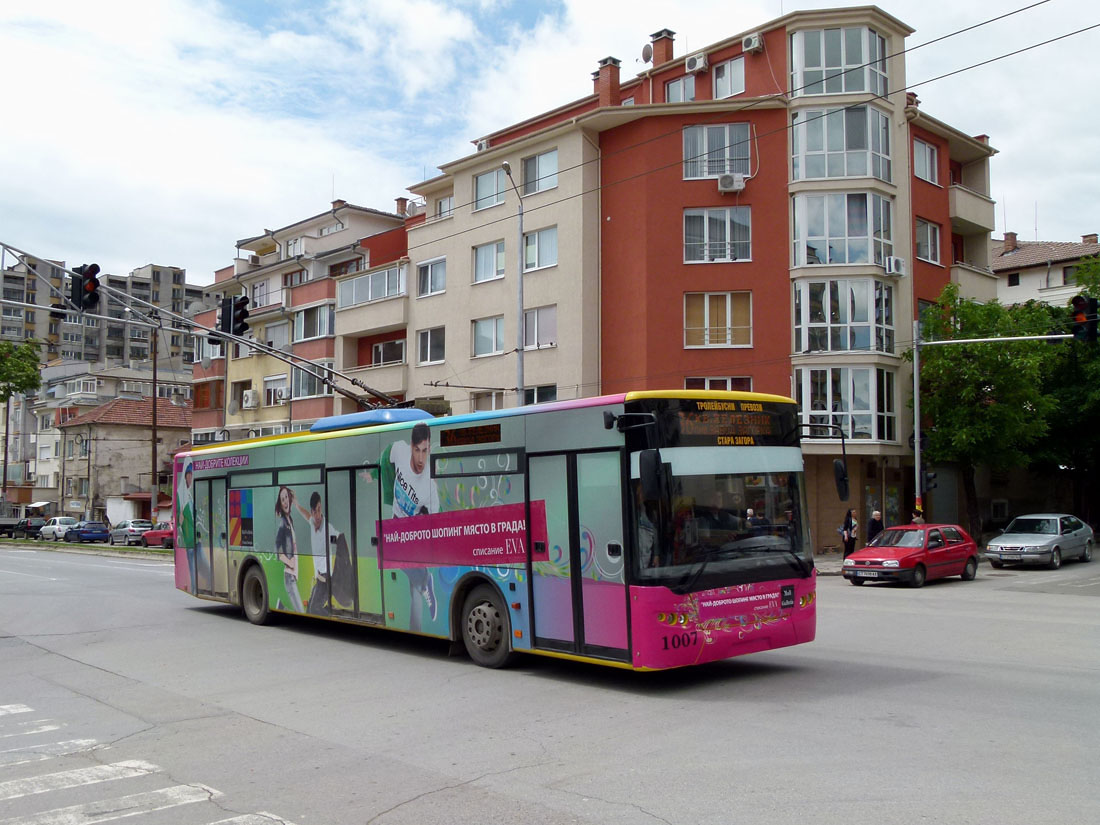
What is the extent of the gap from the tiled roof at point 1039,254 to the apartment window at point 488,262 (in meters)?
40.8

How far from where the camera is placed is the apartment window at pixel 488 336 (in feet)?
127

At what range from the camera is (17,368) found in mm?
61406

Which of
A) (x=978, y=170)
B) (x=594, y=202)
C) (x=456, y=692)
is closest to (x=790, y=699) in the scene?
(x=456, y=692)

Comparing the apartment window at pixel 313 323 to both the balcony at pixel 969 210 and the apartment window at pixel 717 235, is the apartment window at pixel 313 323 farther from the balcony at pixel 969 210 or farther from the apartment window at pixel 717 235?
the balcony at pixel 969 210

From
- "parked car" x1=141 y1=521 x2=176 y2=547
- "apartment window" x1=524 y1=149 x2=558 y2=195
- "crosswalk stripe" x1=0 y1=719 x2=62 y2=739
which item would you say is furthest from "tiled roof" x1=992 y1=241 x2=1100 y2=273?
"crosswalk stripe" x1=0 y1=719 x2=62 y2=739

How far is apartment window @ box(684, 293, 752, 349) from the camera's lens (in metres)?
34.5

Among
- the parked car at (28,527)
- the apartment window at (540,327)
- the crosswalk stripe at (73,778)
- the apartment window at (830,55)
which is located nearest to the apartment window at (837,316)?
the apartment window at (830,55)

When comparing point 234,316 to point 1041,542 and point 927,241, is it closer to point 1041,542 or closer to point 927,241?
point 1041,542

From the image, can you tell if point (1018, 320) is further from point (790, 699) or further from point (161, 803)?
point (161, 803)

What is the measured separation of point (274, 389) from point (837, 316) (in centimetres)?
2969

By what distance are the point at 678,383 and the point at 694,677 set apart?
78.7 feet

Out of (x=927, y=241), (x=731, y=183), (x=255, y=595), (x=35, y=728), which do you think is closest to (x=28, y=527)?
(x=731, y=183)

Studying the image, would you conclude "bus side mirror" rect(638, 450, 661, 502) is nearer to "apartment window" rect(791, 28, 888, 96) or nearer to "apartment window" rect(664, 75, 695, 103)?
"apartment window" rect(791, 28, 888, 96)

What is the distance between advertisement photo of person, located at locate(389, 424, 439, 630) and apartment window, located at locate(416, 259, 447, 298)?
29.0m
